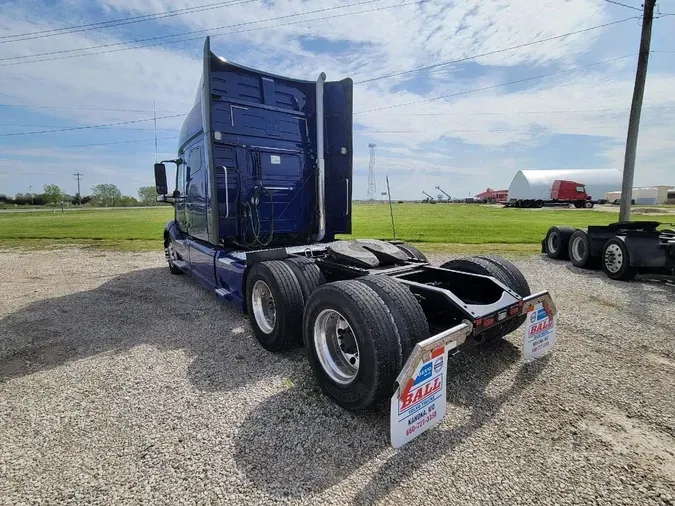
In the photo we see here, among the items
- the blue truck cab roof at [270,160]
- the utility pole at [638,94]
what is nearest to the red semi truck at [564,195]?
the utility pole at [638,94]

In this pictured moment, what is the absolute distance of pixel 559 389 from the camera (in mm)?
2984

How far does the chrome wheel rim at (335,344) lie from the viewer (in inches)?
114

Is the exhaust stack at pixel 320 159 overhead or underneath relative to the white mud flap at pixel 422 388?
overhead

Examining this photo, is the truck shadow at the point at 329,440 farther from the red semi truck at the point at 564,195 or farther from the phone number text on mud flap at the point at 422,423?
the red semi truck at the point at 564,195

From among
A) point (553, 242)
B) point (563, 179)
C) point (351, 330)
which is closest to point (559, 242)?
point (553, 242)

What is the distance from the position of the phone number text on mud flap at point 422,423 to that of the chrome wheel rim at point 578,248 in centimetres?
757

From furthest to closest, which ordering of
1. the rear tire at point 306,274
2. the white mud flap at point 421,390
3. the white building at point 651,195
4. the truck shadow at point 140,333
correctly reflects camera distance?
the white building at point 651,195 → the rear tire at point 306,274 → the truck shadow at point 140,333 → the white mud flap at point 421,390

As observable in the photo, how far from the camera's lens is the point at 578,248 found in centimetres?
830

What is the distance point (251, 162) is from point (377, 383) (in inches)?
157

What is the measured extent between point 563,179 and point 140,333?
211ft

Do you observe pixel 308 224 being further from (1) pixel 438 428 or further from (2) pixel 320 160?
(1) pixel 438 428

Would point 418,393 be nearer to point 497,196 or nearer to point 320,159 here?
point 320,159

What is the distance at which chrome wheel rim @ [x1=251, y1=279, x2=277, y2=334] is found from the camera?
3992 millimetres

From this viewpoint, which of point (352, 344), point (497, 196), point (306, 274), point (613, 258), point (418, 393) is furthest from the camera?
point (497, 196)
